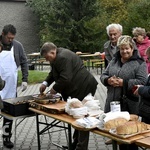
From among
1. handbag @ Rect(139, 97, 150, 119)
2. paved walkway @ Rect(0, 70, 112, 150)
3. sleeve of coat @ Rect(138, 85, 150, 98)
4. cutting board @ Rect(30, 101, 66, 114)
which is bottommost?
paved walkway @ Rect(0, 70, 112, 150)

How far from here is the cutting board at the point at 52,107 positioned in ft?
13.3

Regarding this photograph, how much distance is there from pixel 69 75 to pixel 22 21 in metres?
30.1

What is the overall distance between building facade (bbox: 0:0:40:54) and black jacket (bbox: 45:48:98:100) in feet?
95.4

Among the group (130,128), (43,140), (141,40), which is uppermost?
(141,40)

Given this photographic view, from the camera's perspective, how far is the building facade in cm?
3300

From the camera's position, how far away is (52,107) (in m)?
4.18

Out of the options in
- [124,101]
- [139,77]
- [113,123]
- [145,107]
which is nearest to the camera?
[113,123]

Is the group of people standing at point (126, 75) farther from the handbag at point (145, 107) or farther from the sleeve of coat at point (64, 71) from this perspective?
the sleeve of coat at point (64, 71)

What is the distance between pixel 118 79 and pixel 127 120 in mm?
834

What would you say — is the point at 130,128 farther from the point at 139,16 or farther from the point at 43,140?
the point at 139,16

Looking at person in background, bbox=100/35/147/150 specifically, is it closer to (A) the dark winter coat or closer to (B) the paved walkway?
(A) the dark winter coat

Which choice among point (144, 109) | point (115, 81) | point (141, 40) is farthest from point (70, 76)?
point (141, 40)

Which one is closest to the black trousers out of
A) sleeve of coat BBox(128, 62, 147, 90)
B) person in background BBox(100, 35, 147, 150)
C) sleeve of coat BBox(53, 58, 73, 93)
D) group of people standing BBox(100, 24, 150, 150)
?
sleeve of coat BBox(53, 58, 73, 93)

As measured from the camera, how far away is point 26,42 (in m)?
34.1
